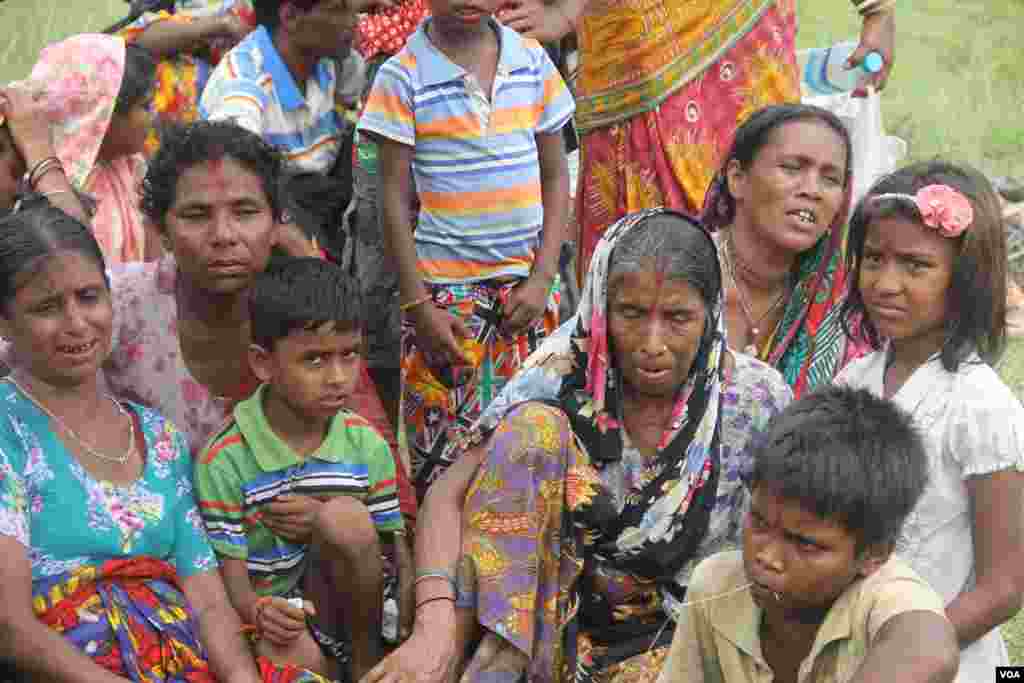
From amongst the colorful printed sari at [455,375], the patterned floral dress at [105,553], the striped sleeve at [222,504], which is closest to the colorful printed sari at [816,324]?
the colorful printed sari at [455,375]

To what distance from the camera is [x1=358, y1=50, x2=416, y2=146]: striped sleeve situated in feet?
13.4

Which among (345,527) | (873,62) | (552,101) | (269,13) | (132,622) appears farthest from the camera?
(873,62)

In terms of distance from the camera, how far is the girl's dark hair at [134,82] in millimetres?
4531

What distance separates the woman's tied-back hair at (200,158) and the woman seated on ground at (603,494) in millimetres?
957

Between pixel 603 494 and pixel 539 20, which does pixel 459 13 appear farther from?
pixel 603 494

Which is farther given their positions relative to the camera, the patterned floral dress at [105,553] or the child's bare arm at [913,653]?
the patterned floral dress at [105,553]

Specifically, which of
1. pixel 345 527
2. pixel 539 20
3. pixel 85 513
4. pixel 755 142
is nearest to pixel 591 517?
pixel 345 527

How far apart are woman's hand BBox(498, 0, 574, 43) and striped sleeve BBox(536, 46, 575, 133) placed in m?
0.42

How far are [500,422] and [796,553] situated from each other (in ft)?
3.32

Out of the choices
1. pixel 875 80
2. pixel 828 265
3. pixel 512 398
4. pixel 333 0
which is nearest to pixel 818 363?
pixel 828 265

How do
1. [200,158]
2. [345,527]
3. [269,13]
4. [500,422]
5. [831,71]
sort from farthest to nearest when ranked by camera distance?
[831,71], [269,13], [200,158], [500,422], [345,527]

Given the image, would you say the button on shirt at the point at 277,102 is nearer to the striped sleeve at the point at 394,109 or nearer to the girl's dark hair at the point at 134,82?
the girl's dark hair at the point at 134,82

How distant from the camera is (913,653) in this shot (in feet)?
8.15

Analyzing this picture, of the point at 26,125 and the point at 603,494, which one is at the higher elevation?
the point at 26,125
